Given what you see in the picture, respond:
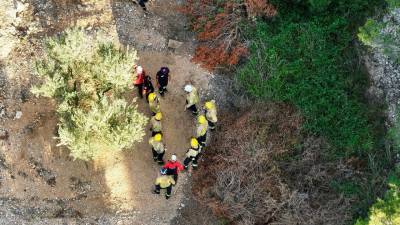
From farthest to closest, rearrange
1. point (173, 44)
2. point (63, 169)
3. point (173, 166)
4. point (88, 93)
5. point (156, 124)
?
point (173, 44)
point (63, 169)
point (156, 124)
point (88, 93)
point (173, 166)

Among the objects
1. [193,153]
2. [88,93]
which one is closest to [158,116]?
[193,153]

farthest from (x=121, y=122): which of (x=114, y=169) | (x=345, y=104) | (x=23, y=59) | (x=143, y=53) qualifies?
(x=345, y=104)

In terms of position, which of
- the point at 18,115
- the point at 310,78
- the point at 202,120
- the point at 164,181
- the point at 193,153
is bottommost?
the point at 18,115

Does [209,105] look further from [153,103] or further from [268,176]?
[268,176]

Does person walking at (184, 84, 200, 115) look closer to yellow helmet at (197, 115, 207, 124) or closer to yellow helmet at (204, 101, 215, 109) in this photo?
yellow helmet at (204, 101, 215, 109)

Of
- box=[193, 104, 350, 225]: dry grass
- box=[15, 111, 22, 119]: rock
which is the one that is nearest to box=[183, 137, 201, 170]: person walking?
box=[193, 104, 350, 225]: dry grass

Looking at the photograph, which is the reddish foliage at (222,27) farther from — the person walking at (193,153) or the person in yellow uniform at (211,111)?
the person walking at (193,153)
